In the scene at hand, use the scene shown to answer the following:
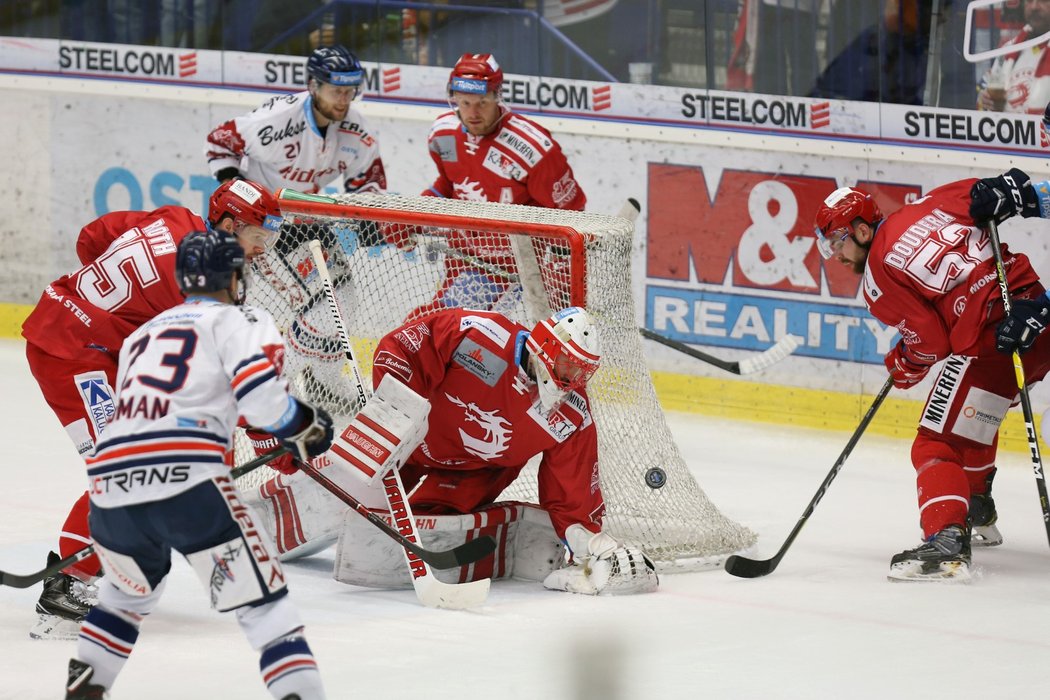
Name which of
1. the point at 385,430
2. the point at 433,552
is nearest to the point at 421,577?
the point at 433,552

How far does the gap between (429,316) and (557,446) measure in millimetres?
456

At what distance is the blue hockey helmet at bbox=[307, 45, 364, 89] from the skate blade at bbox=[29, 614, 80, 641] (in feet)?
7.80

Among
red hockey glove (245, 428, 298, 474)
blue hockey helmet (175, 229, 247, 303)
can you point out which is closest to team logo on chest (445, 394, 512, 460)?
red hockey glove (245, 428, 298, 474)

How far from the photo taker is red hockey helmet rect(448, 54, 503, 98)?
5707 mm

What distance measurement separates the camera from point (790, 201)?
6590mm

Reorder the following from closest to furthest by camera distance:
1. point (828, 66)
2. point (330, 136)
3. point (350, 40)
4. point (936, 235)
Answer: point (936, 235) → point (330, 136) → point (828, 66) → point (350, 40)

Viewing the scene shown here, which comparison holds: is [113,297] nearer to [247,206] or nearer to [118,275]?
[118,275]

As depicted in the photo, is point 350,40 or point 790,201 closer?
point 790,201

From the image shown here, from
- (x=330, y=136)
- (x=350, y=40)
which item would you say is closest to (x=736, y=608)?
(x=330, y=136)

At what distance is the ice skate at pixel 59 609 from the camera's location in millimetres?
3785

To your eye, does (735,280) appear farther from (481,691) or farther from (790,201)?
(481,691)

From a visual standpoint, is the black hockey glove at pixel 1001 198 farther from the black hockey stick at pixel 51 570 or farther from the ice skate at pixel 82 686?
the ice skate at pixel 82 686

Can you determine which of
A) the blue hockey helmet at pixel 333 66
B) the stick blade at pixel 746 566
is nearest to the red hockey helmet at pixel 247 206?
the stick blade at pixel 746 566

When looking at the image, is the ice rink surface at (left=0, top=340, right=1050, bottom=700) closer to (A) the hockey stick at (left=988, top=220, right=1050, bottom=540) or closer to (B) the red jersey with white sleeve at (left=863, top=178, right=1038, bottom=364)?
(A) the hockey stick at (left=988, top=220, right=1050, bottom=540)
